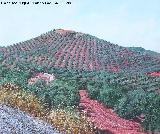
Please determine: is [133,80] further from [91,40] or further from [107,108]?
[91,40]

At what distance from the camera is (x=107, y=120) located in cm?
2103

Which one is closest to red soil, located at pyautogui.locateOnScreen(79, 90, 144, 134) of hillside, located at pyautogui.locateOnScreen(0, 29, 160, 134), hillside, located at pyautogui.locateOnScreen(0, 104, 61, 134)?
hillside, located at pyautogui.locateOnScreen(0, 29, 160, 134)

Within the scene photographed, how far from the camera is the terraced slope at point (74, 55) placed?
49.5 metres

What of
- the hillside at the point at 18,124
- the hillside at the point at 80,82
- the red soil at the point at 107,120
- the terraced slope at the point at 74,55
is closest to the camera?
the hillside at the point at 18,124

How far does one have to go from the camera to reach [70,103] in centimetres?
2136

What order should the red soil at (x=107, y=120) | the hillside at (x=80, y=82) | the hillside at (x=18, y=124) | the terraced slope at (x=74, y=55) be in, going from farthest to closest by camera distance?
the terraced slope at (x=74, y=55)
the red soil at (x=107, y=120)
the hillside at (x=80, y=82)
the hillside at (x=18, y=124)

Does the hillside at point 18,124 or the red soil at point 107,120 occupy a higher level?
the hillside at point 18,124

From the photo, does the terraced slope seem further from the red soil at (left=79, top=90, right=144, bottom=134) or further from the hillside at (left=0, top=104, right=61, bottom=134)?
the hillside at (left=0, top=104, right=61, bottom=134)

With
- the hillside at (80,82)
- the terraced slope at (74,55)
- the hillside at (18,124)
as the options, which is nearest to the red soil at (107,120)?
the hillside at (80,82)

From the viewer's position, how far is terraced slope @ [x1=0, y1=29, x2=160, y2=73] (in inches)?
1948

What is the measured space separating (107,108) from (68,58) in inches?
1148

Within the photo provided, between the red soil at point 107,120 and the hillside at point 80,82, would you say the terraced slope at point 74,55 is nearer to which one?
the hillside at point 80,82

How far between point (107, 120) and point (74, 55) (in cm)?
3488

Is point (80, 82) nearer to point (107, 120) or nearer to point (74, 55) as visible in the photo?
point (107, 120)
